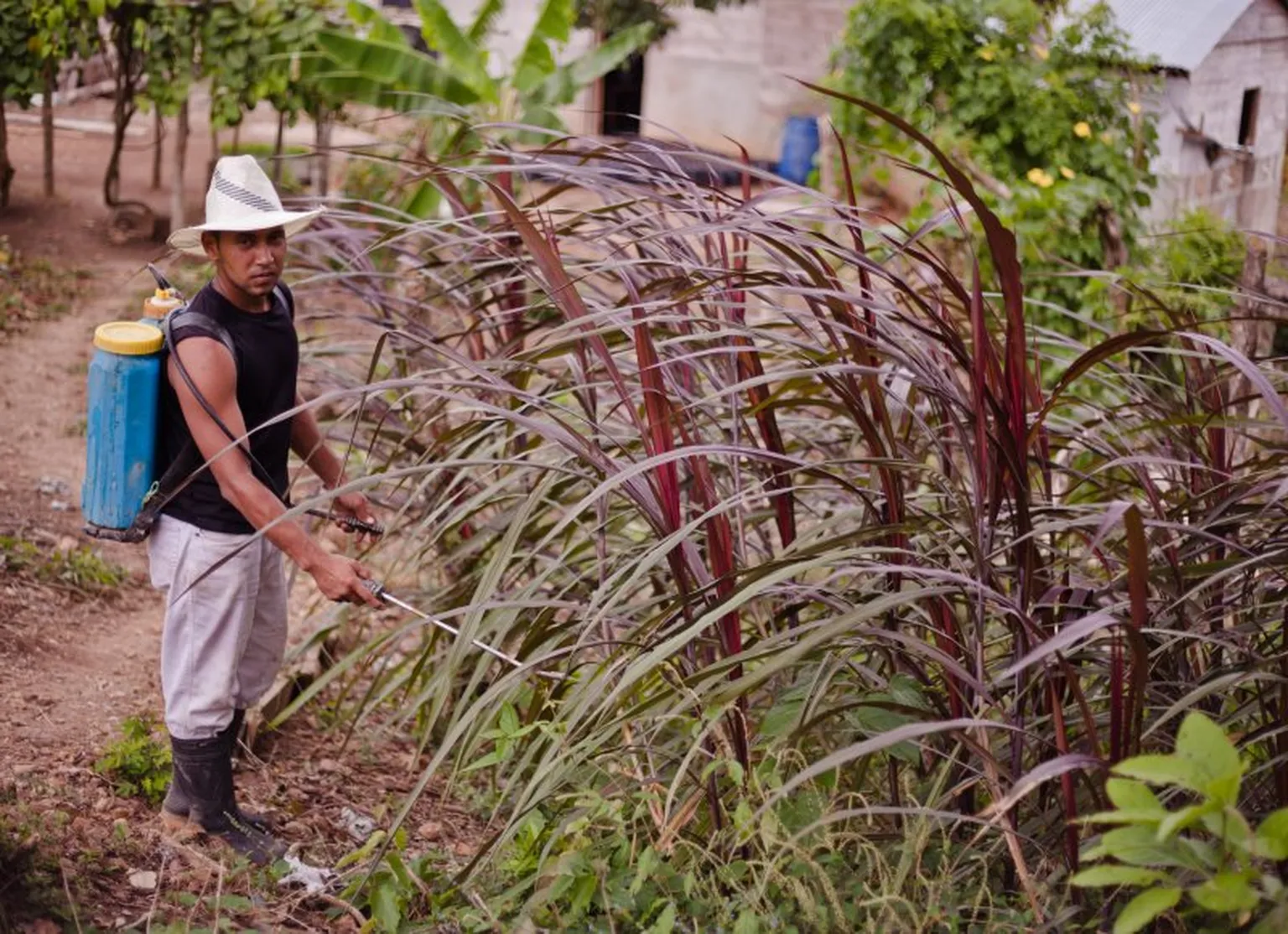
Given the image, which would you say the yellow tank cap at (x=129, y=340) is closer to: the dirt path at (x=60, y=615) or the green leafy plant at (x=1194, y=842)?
the dirt path at (x=60, y=615)

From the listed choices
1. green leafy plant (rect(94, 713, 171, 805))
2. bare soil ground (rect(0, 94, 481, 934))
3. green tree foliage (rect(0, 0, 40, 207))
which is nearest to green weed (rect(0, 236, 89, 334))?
green tree foliage (rect(0, 0, 40, 207))

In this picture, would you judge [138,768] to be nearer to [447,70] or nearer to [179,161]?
[447,70]

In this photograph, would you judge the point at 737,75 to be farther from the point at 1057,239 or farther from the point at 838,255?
the point at 838,255

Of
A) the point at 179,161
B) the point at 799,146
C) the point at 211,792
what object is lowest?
the point at 211,792

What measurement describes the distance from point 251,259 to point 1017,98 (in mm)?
6643

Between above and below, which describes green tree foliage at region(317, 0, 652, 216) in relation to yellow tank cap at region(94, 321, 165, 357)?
above

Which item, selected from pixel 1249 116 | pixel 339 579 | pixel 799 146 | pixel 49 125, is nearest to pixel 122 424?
pixel 339 579

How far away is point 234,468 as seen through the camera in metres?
3.13

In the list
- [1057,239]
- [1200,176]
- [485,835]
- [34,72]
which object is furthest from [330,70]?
[485,835]

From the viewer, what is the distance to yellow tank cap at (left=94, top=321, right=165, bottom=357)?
3178 mm

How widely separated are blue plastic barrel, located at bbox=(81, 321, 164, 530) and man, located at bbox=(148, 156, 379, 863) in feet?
0.19

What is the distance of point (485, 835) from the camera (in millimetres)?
3051

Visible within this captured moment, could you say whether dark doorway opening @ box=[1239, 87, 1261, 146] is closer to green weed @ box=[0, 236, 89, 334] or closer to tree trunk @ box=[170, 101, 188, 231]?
green weed @ box=[0, 236, 89, 334]

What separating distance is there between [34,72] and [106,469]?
767cm
